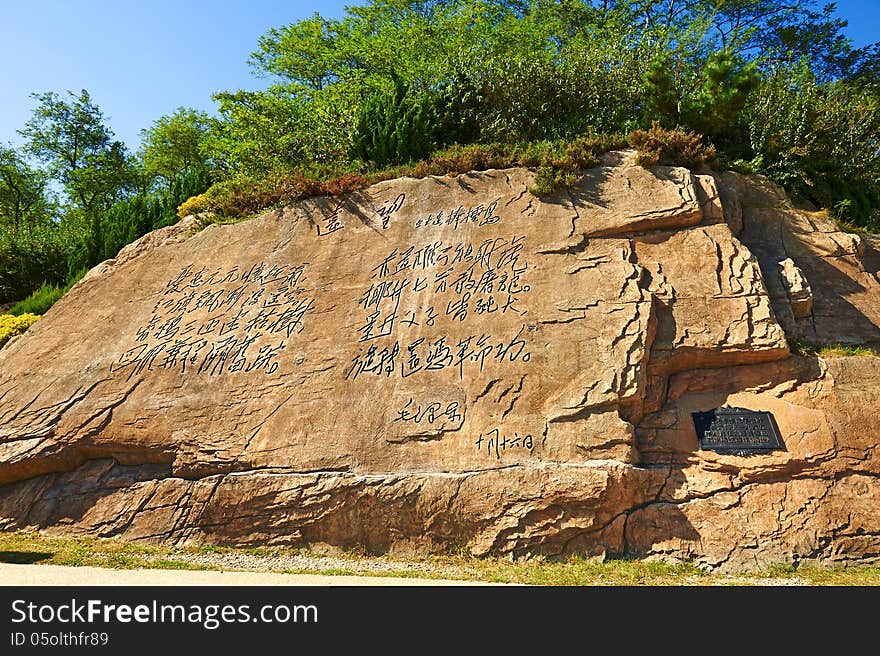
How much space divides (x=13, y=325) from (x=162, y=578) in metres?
9.45

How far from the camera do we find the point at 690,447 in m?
6.95

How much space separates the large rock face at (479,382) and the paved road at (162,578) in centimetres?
116

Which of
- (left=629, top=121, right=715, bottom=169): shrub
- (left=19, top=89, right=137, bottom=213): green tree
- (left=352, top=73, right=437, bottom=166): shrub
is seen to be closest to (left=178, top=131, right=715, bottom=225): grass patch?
(left=629, top=121, right=715, bottom=169): shrub

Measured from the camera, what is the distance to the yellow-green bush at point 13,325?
38.4 ft

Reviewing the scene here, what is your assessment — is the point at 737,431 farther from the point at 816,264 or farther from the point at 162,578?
the point at 162,578

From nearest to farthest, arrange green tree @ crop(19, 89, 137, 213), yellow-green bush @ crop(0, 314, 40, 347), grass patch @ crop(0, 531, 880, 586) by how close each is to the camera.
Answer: grass patch @ crop(0, 531, 880, 586), yellow-green bush @ crop(0, 314, 40, 347), green tree @ crop(19, 89, 137, 213)

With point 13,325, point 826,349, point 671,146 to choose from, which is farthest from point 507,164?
point 13,325

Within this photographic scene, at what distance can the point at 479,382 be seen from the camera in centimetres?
753

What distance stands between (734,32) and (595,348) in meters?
19.8

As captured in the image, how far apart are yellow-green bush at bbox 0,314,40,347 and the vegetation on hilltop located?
4.30 feet

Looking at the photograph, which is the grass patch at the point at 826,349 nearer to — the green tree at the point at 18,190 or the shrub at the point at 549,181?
the shrub at the point at 549,181

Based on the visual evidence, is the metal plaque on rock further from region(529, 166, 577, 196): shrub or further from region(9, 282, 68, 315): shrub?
region(9, 282, 68, 315): shrub

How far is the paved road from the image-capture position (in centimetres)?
520

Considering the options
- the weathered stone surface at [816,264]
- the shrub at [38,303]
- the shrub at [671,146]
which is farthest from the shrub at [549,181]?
the shrub at [38,303]
